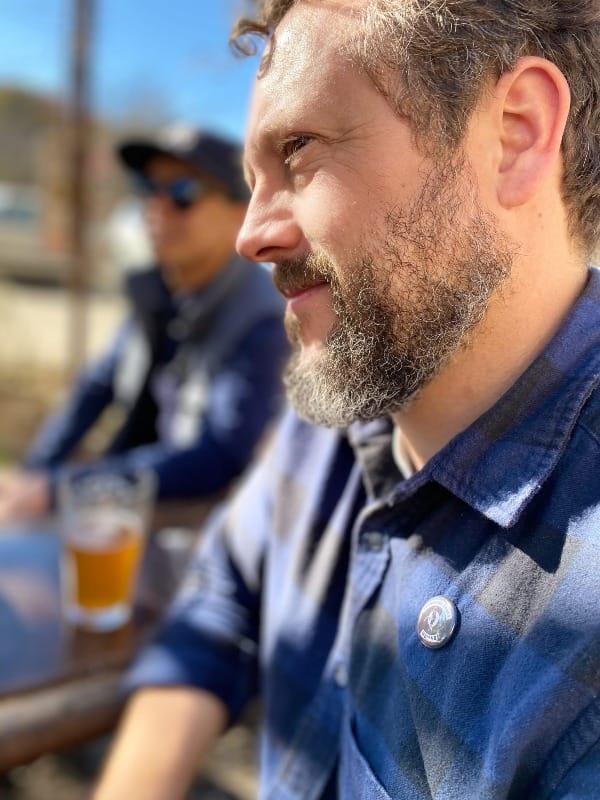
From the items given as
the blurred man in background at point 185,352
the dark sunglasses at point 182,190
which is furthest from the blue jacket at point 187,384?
the dark sunglasses at point 182,190

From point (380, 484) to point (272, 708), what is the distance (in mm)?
474

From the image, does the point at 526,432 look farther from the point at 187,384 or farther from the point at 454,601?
the point at 187,384

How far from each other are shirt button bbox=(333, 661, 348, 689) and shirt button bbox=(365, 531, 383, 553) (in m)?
0.20

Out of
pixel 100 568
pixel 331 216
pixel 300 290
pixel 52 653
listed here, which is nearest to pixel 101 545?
pixel 100 568

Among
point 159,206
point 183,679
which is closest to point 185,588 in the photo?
point 183,679

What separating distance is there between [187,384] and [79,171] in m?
1.95

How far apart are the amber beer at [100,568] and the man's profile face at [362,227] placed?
0.73 meters

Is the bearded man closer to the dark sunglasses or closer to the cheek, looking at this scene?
the cheek

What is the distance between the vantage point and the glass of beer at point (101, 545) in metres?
1.47

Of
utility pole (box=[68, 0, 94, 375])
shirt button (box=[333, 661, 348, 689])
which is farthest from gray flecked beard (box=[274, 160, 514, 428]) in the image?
utility pole (box=[68, 0, 94, 375])

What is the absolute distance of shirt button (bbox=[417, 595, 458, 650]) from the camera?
2.84 feet

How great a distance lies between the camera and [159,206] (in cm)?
276

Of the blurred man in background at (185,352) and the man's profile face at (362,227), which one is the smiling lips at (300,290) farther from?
the blurred man in background at (185,352)

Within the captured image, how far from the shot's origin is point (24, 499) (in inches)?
80.2
